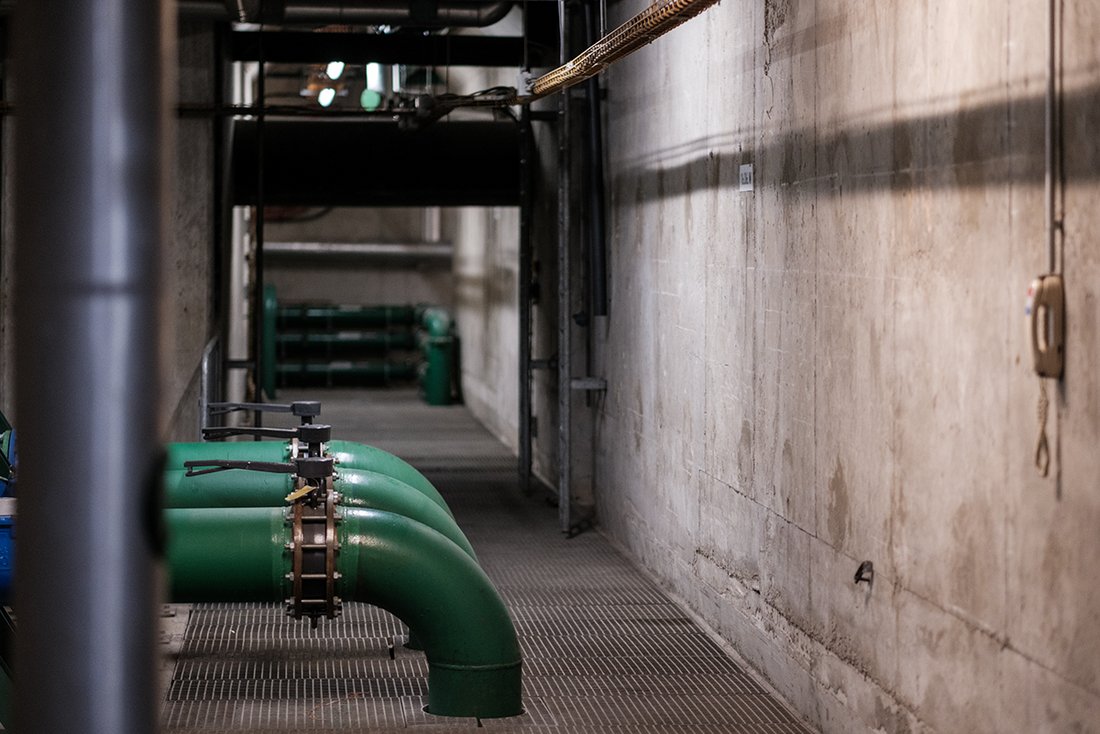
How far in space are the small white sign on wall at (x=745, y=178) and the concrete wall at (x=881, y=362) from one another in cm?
7

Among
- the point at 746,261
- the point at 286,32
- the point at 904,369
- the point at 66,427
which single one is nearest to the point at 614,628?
the point at 746,261

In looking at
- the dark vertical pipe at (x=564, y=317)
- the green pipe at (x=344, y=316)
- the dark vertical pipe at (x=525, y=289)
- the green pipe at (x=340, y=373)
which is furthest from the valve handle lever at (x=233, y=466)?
Answer: the green pipe at (x=344, y=316)

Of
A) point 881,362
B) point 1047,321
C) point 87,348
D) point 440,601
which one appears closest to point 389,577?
point 440,601

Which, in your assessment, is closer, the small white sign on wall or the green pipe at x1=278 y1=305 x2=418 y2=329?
the small white sign on wall

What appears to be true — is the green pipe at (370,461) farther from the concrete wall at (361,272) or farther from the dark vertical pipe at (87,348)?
the concrete wall at (361,272)

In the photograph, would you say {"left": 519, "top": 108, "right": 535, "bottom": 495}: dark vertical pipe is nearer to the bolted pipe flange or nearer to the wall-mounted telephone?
the bolted pipe flange

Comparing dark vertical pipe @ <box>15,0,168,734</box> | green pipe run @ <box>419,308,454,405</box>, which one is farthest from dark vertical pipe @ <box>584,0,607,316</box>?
green pipe run @ <box>419,308,454,405</box>

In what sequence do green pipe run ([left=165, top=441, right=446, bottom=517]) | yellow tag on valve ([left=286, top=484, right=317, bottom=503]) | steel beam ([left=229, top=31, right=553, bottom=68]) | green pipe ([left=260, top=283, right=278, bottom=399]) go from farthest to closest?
green pipe ([left=260, top=283, right=278, bottom=399]) < steel beam ([left=229, top=31, right=553, bottom=68]) < green pipe run ([left=165, top=441, right=446, bottom=517]) < yellow tag on valve ([left=286, top=484, right=317, bottom=503])

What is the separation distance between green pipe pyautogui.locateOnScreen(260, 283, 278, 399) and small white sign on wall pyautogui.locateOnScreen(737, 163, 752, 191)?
10.3 metres

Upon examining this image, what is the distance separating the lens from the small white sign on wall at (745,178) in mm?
5344

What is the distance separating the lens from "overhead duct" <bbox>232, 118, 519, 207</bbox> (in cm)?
906

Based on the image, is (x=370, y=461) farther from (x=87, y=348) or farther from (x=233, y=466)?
(x=87, y=348)

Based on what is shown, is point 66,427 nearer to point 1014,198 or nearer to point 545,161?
point 1014,198

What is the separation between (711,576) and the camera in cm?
592
